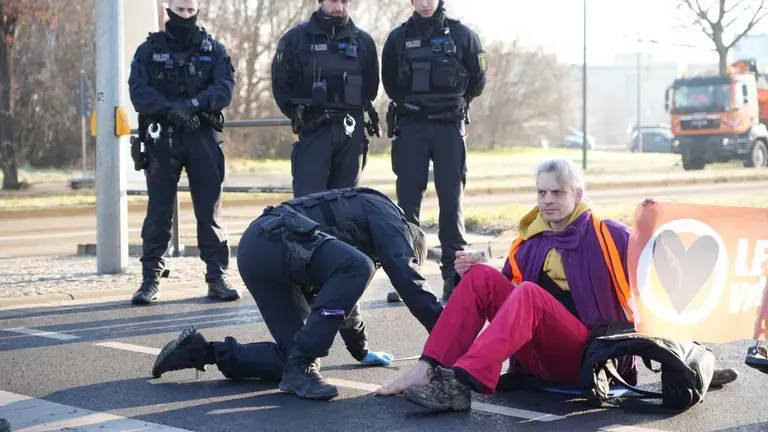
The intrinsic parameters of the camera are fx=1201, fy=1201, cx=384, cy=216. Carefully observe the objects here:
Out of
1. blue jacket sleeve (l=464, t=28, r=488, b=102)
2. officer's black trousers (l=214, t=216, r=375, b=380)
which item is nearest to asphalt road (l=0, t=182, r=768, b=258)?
blue jacket sleeve (l=464, t=28, r=488, b=102)

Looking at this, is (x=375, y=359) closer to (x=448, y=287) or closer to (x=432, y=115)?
(x=448, y=287)

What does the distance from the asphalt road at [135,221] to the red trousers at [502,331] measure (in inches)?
335

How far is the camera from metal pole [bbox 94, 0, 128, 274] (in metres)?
10.3

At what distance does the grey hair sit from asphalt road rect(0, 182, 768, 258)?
337 inches

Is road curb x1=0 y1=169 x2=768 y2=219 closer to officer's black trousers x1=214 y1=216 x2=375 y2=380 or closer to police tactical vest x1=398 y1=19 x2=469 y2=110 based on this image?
police tactical vest x1=398 y1=19 x2=469 y2=110

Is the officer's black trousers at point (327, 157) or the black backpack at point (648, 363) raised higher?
the officer's black trousers at point (327, 157)

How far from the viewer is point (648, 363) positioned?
5.46 m

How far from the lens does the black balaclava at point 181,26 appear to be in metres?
8.94

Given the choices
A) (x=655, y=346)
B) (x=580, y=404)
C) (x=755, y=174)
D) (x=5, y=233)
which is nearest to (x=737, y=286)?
(x=655, y=346)

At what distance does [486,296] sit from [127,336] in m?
3.11

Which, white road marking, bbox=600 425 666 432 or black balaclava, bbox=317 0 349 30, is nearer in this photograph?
white road marking, bbox=600 425 666 432

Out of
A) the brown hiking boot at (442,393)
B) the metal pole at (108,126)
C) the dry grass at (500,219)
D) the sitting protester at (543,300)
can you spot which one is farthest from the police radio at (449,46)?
the dry grass at (500,219)

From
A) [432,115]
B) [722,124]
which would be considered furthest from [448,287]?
[722,124]

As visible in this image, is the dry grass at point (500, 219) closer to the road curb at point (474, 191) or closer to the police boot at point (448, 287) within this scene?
the road curb at point (474, 191)
